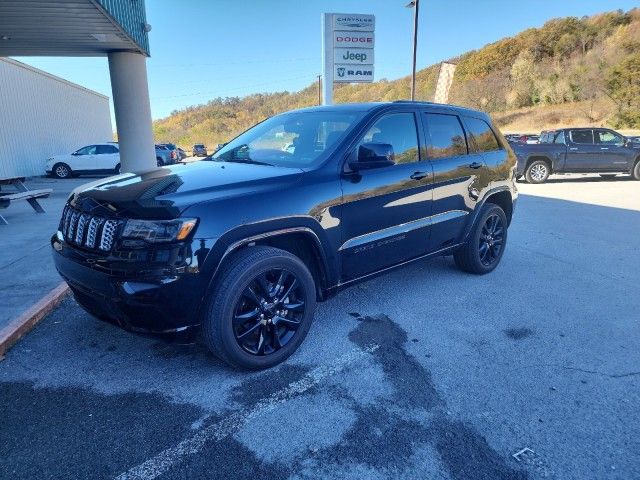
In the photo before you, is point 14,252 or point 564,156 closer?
point 14,252

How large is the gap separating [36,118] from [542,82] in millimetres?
49234

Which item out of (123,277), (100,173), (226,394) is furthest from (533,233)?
(100,173)

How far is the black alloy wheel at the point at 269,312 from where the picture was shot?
2879mm

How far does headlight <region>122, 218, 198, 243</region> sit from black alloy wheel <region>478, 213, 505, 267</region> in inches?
134

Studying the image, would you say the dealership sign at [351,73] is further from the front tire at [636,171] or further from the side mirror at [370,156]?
the side mirror at [370,156]

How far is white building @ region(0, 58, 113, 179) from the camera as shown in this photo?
16406 millimetres

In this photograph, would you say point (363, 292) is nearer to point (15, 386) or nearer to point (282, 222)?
point (282, 222)

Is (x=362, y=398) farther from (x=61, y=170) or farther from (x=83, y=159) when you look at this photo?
(x=61, y=170)

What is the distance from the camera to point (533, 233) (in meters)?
7.09

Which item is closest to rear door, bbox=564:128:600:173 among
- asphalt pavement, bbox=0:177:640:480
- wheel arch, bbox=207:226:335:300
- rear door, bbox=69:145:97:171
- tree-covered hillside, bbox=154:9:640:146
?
asphalt pavement, bbox=0:177:640:480

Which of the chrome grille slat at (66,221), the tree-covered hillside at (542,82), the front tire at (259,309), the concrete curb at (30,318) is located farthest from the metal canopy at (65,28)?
the tree-covered hillside at (542,82)

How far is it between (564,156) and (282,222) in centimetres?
1389

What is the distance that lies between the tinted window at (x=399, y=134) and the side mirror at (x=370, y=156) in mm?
263

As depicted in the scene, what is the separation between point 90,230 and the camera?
108 inches
